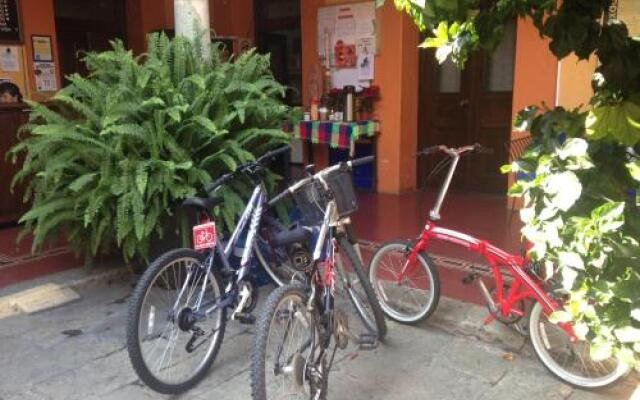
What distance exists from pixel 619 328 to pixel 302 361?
4.74 feet

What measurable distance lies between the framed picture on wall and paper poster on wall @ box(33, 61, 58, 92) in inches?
2.3

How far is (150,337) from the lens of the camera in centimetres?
294

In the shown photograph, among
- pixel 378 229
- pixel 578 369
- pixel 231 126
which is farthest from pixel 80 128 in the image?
pixel 578 369

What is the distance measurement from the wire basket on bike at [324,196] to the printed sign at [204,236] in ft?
1.62

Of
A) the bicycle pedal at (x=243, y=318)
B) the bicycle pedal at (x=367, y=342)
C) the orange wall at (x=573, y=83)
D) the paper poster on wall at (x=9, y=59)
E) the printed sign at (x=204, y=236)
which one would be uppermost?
the paper poster on wall at (x=9, y=59)

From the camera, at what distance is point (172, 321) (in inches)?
116

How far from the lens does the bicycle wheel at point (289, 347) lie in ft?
8.05

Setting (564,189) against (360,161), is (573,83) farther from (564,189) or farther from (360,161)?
(564,189)

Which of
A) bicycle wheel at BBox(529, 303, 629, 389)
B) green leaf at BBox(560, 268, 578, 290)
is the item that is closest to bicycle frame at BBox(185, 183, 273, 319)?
bicycle wheel at BBox(529, 303, 629, 389)

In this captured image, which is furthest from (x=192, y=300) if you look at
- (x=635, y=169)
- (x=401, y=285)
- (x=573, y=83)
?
(x=573, y=83)

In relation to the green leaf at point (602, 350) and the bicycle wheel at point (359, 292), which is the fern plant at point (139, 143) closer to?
the bicycle wheel at point (359, 292)

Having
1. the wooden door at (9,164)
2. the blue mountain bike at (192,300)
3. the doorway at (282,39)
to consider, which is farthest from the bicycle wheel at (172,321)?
the doorway at (282,39)

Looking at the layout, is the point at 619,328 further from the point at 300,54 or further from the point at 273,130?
the point at 300,54

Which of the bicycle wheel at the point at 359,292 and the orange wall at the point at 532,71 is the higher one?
the orange wall at the point at 532,71
